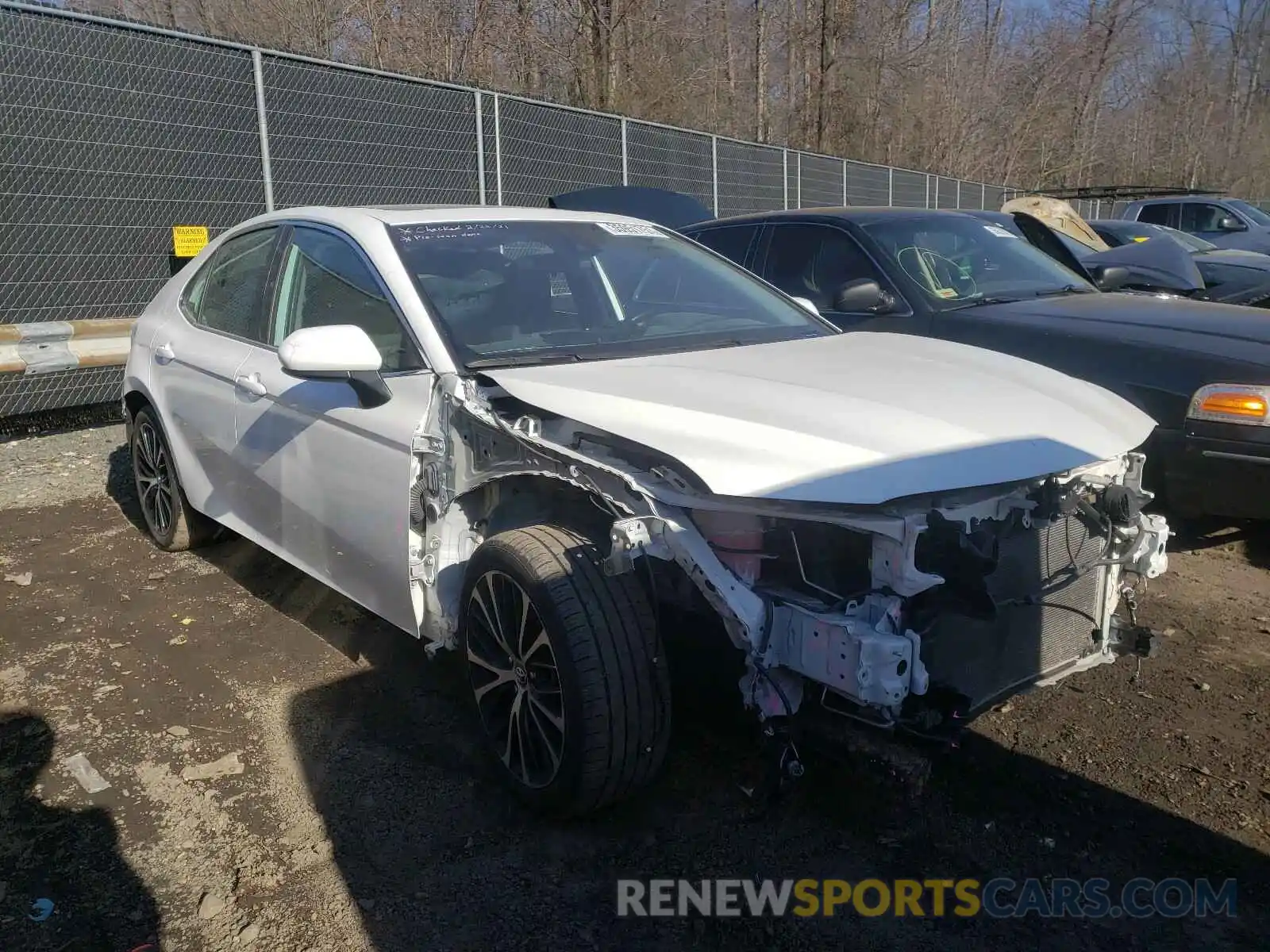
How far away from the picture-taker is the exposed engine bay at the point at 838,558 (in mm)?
2438

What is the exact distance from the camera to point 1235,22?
159 ft

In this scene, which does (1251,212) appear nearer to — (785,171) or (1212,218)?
(1212,218)

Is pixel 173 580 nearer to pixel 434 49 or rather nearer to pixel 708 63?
pixel 434 49

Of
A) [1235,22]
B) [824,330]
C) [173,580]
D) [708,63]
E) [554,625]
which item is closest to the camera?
[554,625]

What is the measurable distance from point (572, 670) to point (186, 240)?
747cm

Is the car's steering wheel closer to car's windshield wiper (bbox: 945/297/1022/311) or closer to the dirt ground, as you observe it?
car's windshield wiper (bbox: 945/297/1022/311)

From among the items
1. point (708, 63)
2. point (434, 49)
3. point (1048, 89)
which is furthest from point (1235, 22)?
point (434, 49)

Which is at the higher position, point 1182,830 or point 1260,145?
point 1260,145

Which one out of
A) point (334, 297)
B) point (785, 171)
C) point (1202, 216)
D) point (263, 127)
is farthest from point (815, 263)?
point (1202, 216)

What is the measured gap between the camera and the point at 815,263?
5.82 m

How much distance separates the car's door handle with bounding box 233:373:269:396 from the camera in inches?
152

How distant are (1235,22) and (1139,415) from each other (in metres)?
56.8

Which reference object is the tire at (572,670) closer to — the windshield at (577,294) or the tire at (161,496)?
the windshield at (577,294)

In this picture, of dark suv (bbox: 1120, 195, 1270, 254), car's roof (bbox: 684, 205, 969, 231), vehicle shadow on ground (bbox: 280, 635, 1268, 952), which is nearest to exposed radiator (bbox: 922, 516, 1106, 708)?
vehicle shadow on ground (bbox: 280, 635, 1268, 952)
